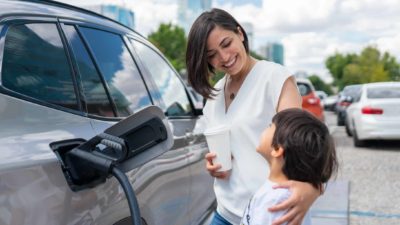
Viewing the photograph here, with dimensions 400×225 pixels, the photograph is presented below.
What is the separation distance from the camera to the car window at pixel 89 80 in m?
2.14

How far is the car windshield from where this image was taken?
35.6ft

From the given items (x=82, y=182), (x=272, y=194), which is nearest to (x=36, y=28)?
(x=82, y=182)

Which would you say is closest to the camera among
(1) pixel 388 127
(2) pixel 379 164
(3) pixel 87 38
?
(3) pixel 87 38

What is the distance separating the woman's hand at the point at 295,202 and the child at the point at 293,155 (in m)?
0.02

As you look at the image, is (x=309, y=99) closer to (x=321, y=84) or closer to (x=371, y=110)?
(x=371, y=110)

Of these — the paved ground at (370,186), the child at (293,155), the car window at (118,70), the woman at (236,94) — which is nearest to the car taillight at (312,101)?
the paved ground at (370,186)

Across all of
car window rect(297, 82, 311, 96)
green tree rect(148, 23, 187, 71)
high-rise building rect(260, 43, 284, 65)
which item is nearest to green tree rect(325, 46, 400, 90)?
green tree rect(148, 23, 187, 71)

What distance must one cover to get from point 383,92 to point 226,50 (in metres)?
9.73

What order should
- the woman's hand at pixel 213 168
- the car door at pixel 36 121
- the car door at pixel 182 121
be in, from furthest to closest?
the car door at pixel 182 121 → the woman's hand at pixel 213 168 → the car door at pixel 36 121

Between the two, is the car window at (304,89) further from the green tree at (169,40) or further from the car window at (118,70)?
the green tree at (169,40)

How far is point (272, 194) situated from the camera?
1.75m

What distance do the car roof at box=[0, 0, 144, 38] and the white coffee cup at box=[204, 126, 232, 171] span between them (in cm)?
81

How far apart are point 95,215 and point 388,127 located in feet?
32.2

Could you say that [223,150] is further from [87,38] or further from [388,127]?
[388,127]
